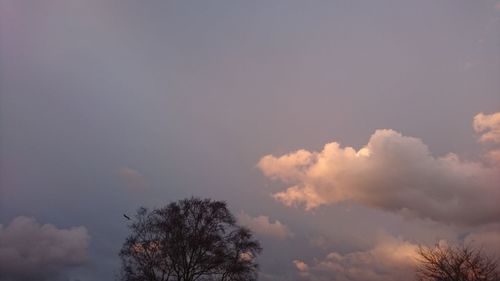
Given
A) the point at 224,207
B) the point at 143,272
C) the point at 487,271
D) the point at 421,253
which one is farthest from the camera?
the point at 224,207

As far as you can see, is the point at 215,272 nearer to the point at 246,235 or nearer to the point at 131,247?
the point at 246,235

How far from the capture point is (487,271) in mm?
41719

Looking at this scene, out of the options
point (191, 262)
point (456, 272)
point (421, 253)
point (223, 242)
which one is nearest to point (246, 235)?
point (223, 242)

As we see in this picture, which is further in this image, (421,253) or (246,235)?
(246,235)

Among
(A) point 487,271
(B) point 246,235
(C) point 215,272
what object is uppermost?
(B) point 246,235

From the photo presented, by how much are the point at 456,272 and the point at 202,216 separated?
24.4 meters

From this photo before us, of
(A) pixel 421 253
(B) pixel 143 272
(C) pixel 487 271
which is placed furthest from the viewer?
(B) pixel 143 272

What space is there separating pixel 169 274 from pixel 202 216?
6535mm

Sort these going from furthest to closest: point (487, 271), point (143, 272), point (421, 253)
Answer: point (143, 272) → point (421, 253) → point (487, 271)

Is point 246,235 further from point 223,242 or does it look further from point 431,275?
point 431,275

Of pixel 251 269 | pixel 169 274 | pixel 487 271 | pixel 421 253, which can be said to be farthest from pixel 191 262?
pixel 487 271

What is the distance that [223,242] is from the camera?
170 feet

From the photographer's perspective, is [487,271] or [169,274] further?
[169,274]

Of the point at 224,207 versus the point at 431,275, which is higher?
the point at 224,207
